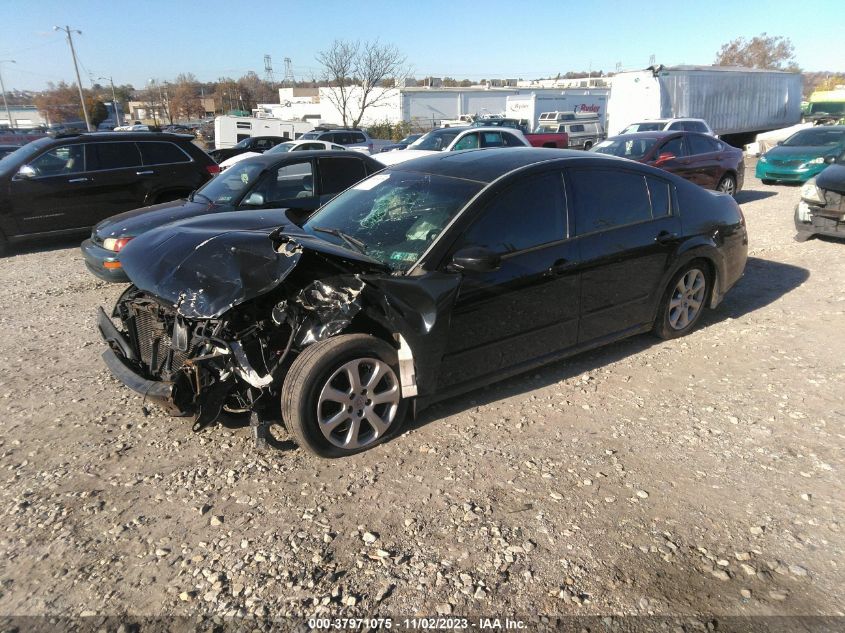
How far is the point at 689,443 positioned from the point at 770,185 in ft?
47.1

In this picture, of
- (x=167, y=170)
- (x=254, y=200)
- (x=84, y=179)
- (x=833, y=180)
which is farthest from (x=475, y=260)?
(x=84, y=179)

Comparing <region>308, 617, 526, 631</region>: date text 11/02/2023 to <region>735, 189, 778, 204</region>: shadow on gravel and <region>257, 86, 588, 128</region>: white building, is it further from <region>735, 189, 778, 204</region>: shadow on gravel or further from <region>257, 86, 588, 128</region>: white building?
<region>257, 86, 588, 128</region>: white building

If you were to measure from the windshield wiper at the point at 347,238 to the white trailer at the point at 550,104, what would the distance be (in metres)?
36.7

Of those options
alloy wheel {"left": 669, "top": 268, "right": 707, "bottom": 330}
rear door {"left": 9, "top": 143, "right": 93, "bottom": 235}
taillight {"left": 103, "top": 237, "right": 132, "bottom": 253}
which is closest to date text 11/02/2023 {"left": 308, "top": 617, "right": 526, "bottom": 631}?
alloy wheel {"left": 669, "top": 268, "right": 707, "bottom": 330}

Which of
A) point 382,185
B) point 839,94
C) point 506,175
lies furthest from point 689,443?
point 839,94

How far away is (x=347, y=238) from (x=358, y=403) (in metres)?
1.22

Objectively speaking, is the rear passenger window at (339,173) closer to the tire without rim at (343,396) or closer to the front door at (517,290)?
the front door at (517,290)

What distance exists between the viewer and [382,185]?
14.9 feet

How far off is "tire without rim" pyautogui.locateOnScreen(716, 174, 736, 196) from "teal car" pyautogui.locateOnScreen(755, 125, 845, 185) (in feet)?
10.4

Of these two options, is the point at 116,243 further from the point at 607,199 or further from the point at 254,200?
the point at 607,199

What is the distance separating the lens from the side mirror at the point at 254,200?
680 cm

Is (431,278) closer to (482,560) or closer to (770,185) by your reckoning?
(482,560)

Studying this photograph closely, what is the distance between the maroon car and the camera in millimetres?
11281

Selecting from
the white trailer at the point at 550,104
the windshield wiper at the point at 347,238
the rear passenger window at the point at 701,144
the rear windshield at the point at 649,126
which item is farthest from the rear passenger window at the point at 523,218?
the white trailer at the point at 550,104
